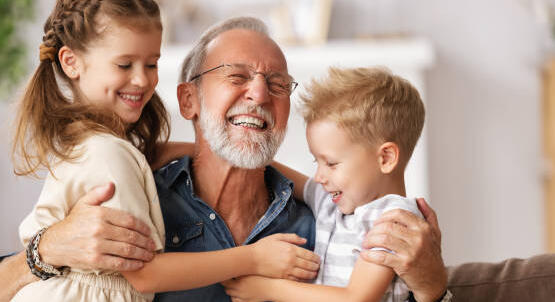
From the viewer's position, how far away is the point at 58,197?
1.52m

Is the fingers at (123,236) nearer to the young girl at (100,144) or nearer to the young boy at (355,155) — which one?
the young girl at (100,144)

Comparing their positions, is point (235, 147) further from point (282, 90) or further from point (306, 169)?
point (306, 169)

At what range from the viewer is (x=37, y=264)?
1.55 metres

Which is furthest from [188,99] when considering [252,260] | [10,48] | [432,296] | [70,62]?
[10,48]

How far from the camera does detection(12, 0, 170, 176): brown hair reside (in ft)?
5.16

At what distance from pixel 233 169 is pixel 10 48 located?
3.15 metres

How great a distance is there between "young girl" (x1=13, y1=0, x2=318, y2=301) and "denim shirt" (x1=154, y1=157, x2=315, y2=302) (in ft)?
0.59

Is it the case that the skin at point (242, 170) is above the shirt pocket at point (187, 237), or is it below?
above

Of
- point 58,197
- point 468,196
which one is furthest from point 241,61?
point 468,196

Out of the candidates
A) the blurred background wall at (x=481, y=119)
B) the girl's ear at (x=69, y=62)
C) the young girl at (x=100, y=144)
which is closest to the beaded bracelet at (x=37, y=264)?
the young girl at (x=100, y=144)

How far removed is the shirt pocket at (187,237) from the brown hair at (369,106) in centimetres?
45

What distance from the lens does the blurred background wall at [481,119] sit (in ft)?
16.3

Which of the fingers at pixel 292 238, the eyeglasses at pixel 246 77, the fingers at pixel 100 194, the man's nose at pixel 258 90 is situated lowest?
the fingers at pixel 292 238

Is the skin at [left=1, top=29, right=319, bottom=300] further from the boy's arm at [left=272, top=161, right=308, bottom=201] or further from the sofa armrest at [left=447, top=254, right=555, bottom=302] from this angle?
the sofa armrest at [left=447, top=254, right=555, bottom=302]
